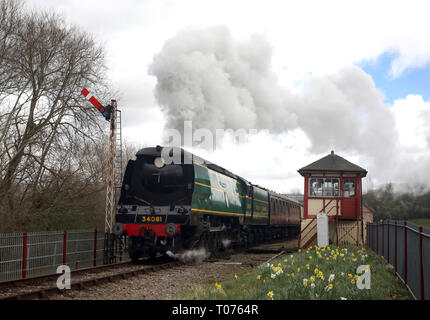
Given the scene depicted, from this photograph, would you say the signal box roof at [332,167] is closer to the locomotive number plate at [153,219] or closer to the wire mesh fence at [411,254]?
the wire mesh fence at [411,254]

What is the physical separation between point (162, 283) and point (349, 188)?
14.7 m

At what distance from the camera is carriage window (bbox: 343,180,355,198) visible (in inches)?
915

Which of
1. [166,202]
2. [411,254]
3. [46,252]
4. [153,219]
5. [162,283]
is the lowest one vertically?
[162,283]

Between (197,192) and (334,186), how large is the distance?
10.7 meters

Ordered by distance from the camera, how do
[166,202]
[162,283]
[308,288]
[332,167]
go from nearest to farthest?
[308,288] → [162,283] → [166,202] → [332,167]

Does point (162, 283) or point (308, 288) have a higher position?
point (308, 288)

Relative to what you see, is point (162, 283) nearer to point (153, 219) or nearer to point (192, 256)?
point (153, 219)

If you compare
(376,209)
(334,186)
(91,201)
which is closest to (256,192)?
(334,186)

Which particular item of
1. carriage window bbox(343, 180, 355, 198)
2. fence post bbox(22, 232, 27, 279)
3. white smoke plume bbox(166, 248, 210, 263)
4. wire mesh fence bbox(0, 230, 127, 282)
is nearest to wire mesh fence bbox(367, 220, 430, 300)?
white smoke plume bbox(166, 248, 210, 263)

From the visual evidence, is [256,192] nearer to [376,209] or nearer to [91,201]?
[91,201]

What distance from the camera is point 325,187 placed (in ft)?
76.6

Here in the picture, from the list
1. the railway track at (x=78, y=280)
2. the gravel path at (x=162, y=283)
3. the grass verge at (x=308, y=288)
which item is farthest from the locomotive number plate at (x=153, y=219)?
the grass verge at (x=308, y=288)

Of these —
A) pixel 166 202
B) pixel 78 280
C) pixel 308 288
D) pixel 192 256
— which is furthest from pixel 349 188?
pixel 308 288

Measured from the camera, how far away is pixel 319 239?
66.4 feet
